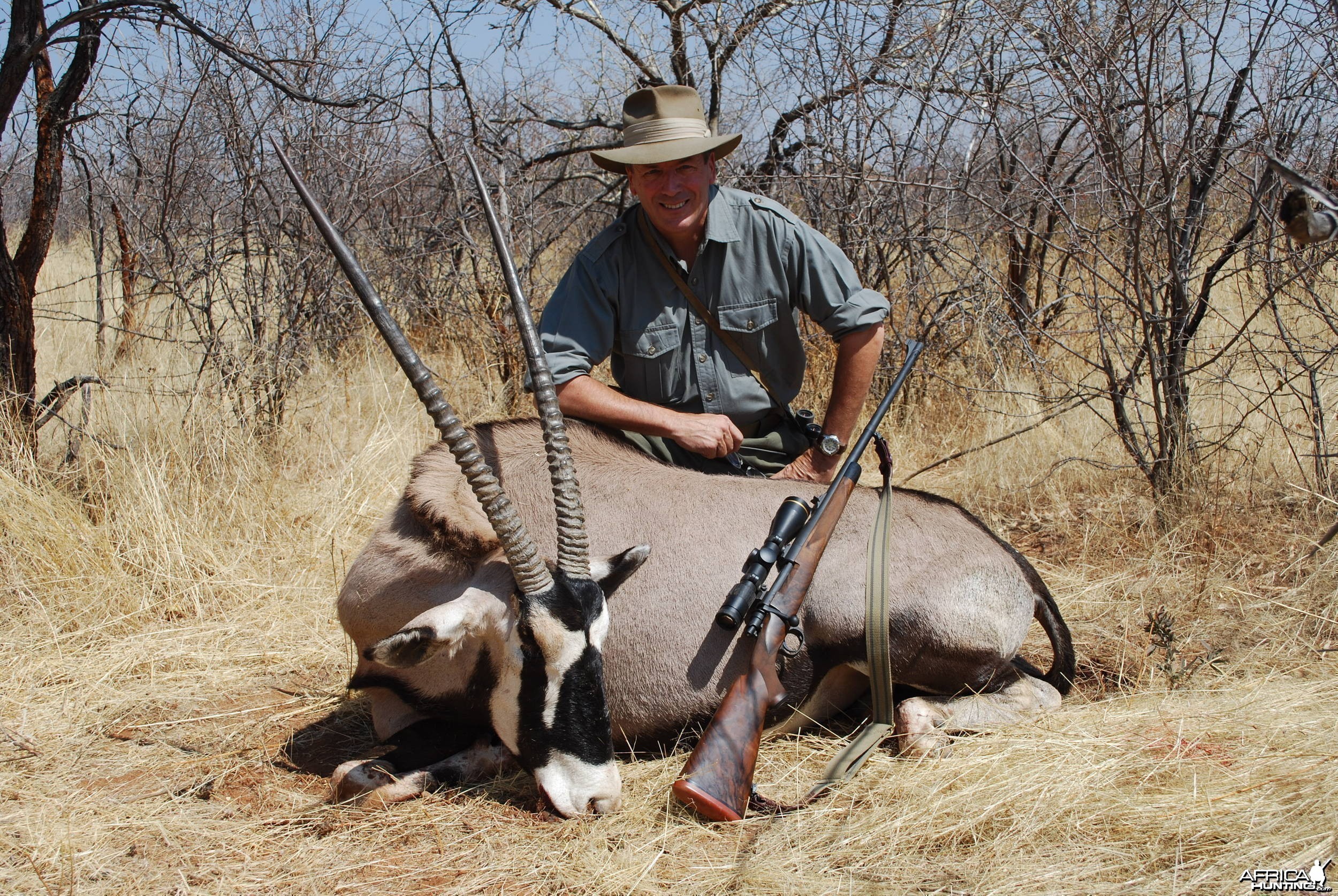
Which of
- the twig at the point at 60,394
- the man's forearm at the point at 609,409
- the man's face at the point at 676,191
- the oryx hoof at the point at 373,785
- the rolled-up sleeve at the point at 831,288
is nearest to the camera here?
the oryx hoof at the point at 373,785

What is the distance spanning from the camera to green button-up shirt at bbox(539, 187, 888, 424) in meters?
4.34

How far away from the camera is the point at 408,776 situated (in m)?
3.28

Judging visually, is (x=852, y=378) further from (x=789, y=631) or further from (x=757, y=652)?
(x=757, y=652)

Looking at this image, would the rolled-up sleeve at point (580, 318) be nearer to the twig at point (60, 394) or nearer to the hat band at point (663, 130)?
the hat band at point (663, 130)

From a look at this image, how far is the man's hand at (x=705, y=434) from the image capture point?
13.4ft

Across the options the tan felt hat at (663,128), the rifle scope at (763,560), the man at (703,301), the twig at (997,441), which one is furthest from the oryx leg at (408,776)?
the twig at (997,441)

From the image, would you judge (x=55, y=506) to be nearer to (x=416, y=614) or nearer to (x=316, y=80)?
(x=416, y=614)

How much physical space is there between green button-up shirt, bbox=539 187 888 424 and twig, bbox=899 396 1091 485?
137 centimetres

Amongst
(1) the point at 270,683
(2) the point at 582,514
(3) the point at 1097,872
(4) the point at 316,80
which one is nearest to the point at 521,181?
(4) the point at 316,80

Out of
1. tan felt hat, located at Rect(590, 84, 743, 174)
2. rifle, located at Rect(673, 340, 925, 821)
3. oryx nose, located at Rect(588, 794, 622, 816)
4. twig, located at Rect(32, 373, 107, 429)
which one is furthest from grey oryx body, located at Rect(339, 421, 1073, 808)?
twig, located at Rect(32, 373, 107, 429)

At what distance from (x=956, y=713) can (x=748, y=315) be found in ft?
5.99

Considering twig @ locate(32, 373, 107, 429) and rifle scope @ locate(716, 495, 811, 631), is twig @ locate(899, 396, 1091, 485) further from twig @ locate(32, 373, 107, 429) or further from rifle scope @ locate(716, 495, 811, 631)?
twig @ locate(32, 373, 107, 429)

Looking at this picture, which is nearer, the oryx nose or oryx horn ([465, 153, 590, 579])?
the oryx nose

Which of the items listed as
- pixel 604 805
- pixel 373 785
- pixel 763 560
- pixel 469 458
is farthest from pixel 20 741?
pixel 763 560
